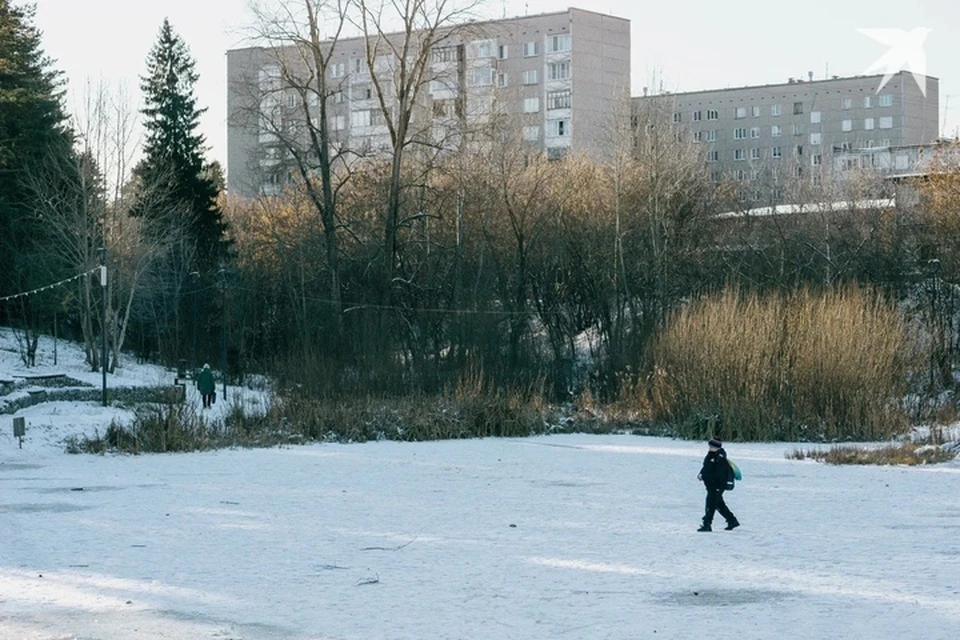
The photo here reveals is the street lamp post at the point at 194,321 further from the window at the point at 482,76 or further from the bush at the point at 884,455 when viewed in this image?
the bush at the point at 884,455

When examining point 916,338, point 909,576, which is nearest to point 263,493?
point 909,576

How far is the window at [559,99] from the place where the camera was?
9688 cm

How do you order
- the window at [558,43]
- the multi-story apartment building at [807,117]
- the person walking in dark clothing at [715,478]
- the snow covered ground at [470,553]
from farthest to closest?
the multi-story apartment building at [807,117], the window at [558,43], the person walking in dark clothing at [715,478], the snow covered ground at [470,553]

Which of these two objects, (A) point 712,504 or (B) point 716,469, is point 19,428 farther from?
(B) point 716,469

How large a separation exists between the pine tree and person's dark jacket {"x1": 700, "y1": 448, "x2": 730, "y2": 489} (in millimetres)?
54101

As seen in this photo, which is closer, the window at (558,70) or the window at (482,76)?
the window at (482,76)

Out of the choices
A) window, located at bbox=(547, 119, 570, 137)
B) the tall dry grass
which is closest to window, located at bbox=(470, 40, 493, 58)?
window, located at bbox=(547, 119, 570, 137)

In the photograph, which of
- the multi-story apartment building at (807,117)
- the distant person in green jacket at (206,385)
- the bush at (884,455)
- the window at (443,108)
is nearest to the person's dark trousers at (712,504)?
the bush at (884,455)

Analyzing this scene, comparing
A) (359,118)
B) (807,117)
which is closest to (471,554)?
(359,118)

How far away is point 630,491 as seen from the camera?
2431 centimetres

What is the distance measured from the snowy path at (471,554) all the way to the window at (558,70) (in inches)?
2782

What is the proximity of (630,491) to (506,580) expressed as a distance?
32.6 feet

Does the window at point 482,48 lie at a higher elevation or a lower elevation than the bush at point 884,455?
higher

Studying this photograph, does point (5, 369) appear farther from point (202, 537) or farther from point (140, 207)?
point (202, 537)
